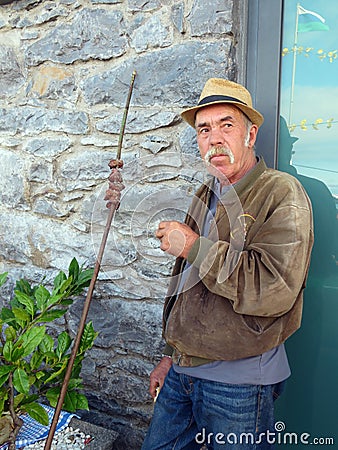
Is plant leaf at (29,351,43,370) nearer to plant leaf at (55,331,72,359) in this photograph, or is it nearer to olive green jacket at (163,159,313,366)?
plant leaf at (55,331,72,359)

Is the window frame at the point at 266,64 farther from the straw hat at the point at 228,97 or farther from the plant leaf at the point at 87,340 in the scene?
the plant leaf at the point at 87,340

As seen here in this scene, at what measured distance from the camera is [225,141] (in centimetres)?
134

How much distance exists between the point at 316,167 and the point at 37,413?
1282mm

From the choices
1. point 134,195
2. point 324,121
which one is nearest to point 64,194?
point 134,195

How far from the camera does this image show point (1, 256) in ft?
7.63

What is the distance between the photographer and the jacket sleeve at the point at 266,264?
3.89 ft

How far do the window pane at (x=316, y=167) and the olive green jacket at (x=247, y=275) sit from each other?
45 centimetres

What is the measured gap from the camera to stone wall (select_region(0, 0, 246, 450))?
5.87ft

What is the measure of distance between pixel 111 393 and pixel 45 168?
1072 mm

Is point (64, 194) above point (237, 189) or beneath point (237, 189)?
beneath

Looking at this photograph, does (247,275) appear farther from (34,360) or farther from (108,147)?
(108,147)

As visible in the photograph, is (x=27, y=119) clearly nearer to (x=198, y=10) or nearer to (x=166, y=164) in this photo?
(x=166, y=164)

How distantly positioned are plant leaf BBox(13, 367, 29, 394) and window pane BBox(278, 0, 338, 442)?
1021 mm

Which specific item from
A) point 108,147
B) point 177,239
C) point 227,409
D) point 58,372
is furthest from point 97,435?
point 108,147
